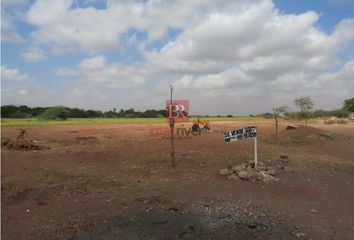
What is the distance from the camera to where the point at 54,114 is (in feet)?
197

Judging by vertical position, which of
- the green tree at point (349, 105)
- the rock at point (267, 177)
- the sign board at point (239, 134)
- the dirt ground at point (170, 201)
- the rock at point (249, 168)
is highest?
the green tree at point (349, 105)

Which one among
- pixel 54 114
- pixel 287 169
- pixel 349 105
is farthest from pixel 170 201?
pixel 349 105

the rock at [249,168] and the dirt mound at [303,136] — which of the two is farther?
the dirt mound at [303,136]

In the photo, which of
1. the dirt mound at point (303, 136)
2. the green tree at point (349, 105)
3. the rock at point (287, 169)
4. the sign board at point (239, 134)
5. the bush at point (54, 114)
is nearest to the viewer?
the sign board at point (239, 134)

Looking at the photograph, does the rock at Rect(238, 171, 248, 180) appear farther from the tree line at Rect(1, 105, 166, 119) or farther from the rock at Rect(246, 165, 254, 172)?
the tree line at Rect(1, 105, 166, 119)

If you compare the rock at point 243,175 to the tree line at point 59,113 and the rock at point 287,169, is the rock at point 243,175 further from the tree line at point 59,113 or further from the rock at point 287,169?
the tree line at point 59,113

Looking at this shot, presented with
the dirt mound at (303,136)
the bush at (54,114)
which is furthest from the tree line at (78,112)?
the dirt mound at (303,136)

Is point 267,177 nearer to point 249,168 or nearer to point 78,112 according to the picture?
point 249,168

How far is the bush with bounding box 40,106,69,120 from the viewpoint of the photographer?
5945cm

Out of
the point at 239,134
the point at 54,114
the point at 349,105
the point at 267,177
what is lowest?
the point at 267,177

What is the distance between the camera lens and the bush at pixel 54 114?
5945 cm

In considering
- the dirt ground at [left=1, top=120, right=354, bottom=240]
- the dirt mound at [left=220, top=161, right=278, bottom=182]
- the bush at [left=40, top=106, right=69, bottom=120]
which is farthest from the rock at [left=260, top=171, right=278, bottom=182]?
the bush at [left=40, top=106, right=69, bottom=120]

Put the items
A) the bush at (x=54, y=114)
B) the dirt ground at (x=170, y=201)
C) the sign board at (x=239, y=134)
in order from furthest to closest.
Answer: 1. the bush at (x=54, y=114)
2. the sign board at (x=239, y=134)
3. the dirt ground at (x=170, y=201)

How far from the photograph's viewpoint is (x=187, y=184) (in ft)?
28.5
